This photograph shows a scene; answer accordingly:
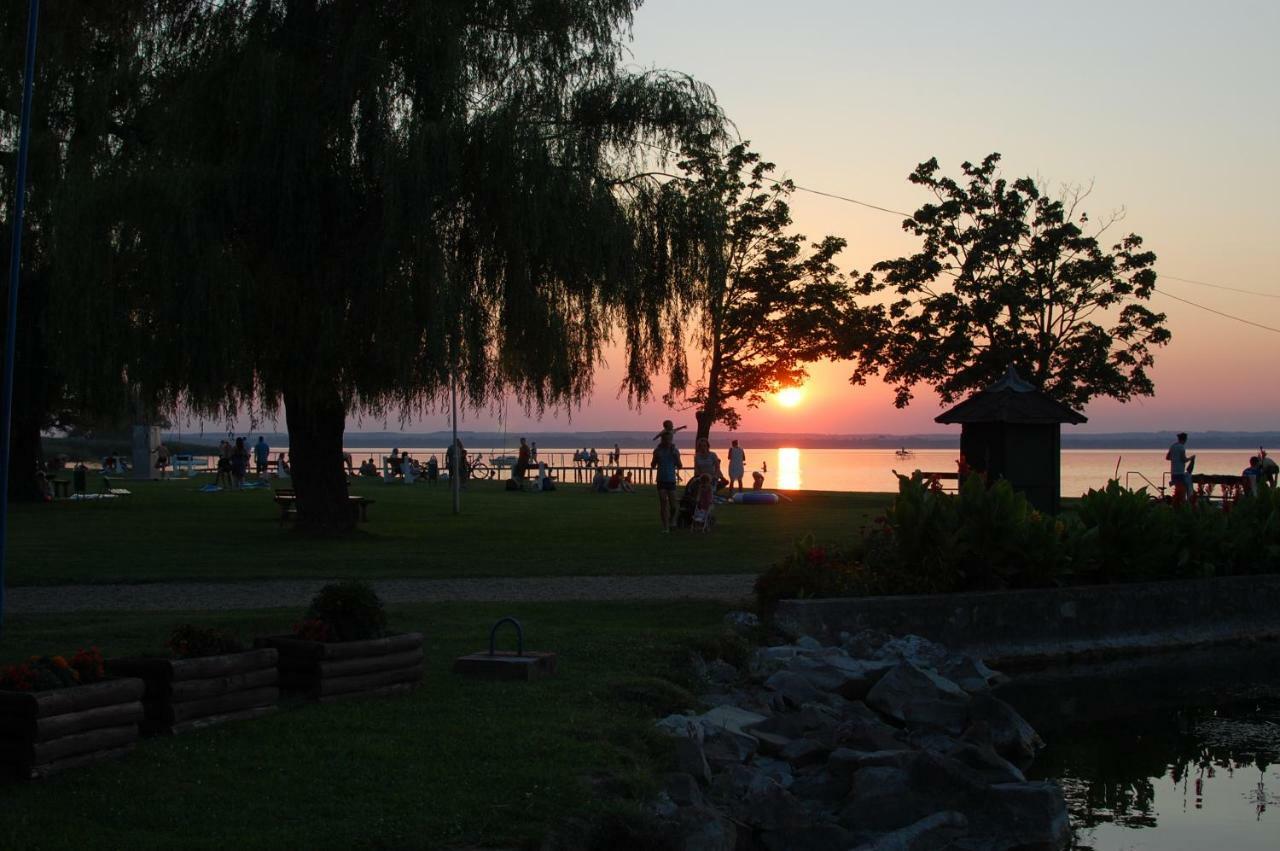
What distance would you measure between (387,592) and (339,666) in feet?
21.6

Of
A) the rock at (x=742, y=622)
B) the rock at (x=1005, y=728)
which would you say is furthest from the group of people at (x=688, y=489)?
the rock at (x=1005, y=728)

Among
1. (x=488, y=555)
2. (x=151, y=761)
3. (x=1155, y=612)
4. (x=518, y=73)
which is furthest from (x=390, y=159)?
(x=151, y=761)

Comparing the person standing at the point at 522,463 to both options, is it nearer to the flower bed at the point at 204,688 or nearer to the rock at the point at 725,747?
the rock at the point at 725,747

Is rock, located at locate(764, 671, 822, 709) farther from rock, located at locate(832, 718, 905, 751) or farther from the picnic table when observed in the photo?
the picnic table

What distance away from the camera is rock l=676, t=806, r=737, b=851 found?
688 cm

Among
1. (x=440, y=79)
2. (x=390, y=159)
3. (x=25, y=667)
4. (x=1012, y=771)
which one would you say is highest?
(x=440, y=79)

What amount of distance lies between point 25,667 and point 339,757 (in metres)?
1.68

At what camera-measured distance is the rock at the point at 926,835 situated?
7.40 metres

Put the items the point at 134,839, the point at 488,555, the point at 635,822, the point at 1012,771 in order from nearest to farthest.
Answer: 1. the point at 134,839
2. the point at 635,822
3. the point at 1012,771
4. the point at 488,555

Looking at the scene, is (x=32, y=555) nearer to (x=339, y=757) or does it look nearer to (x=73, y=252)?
(x=73, y=252)

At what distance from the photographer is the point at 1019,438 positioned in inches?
707

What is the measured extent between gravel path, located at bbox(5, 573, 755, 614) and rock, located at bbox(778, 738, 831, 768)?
490 centimetres

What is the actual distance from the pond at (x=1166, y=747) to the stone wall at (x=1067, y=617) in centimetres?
32

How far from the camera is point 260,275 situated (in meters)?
19.0
